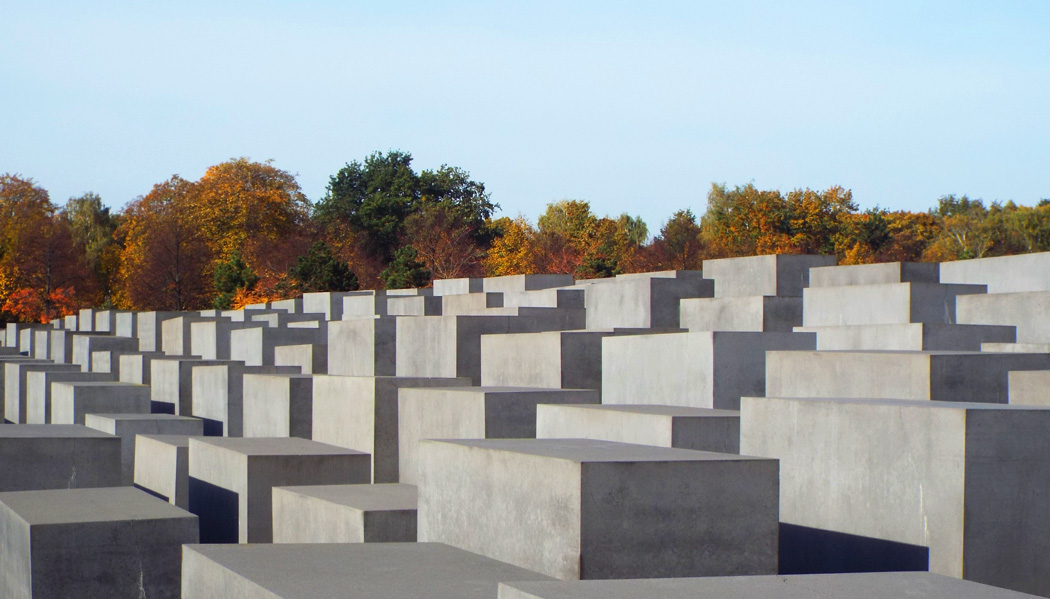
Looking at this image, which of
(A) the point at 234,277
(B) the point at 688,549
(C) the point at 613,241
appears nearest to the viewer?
(B) the point at 688,549

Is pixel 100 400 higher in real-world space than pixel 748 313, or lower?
lower

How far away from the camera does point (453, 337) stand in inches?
494

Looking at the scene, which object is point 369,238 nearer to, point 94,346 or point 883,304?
point 94,346

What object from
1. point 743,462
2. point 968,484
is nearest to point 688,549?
point 743,462

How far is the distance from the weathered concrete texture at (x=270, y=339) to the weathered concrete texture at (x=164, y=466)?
6.09 meters

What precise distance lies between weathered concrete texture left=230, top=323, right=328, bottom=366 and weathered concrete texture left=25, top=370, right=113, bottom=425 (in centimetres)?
220

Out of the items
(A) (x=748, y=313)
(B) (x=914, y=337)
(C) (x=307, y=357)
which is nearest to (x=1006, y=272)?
(A) (x=748, y=313)

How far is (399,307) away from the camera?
19.7 meters

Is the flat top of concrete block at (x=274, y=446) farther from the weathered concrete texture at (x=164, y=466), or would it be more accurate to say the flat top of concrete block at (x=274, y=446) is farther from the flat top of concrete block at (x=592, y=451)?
the flat top of concrete block at (x=592, y=451)

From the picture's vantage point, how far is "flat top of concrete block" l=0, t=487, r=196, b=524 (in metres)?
6.96

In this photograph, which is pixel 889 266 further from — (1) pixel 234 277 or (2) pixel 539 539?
(1) pixel 234 277

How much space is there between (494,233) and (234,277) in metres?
16.6

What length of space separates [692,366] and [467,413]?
1873 mm

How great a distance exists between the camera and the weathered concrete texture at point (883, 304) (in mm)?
11969
